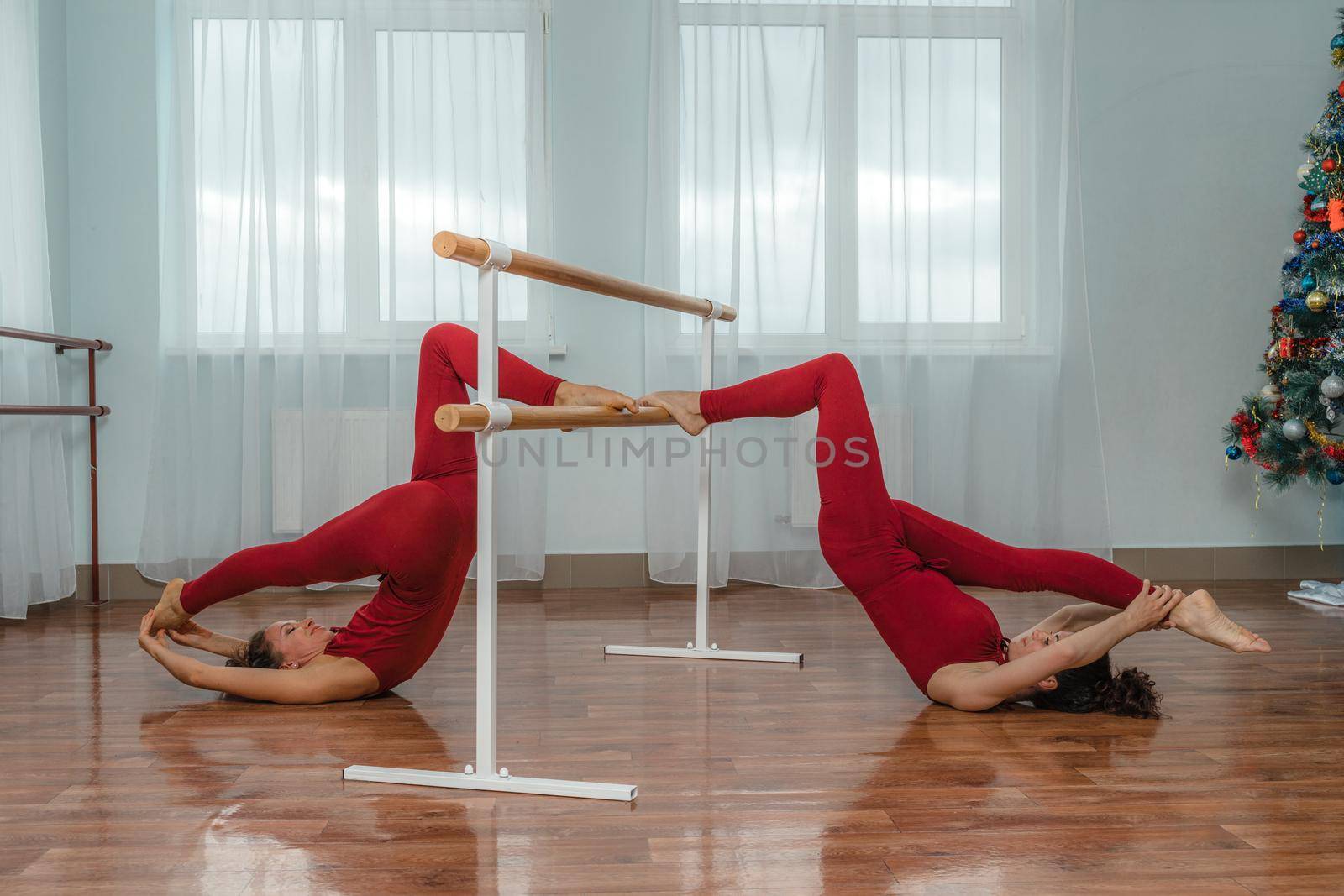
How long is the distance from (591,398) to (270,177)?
1991 millimetres

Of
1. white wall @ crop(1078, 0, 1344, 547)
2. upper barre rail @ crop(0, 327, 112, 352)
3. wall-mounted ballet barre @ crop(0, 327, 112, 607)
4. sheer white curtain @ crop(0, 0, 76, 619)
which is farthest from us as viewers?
white wall @ crop(1078, 0, 1344, 547)

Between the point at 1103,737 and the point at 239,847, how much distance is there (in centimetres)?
153

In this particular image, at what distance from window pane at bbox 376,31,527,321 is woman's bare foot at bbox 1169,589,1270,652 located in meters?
2.34

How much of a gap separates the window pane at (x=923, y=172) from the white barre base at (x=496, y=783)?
7.85 feet

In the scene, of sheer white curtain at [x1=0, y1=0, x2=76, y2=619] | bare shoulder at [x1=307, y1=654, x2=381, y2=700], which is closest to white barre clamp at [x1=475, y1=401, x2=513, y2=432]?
bare shoulder at [x1=307, y1=654, x2=381, y2=700]

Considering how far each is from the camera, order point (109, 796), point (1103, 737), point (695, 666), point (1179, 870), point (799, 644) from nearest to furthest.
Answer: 1. point (1179, 870)
2. point (109, 796)
3. point (1103, 737)
4. point (695, 666)
5. point (799, 644)

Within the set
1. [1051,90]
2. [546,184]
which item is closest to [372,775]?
[546,184]

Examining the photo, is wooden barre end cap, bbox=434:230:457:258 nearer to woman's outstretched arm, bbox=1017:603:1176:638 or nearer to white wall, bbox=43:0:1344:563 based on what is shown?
woman's outstretched arm, bbox=1017:603:1176:638

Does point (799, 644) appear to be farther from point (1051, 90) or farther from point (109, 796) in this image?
point (1051, 90)

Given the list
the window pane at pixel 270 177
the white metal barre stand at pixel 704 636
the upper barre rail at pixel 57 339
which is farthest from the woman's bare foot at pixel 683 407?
the upper barre rail at pixel 57 339

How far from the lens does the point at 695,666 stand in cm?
260

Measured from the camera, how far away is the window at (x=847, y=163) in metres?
3.65

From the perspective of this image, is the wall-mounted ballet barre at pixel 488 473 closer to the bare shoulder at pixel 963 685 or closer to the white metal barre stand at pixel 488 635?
the white metal barre stand at pixel 488 635

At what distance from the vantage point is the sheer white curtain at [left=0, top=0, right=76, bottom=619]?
310 centimetres
